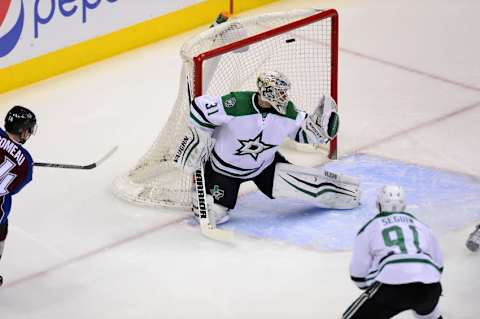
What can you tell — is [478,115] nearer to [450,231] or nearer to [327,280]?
[450,231]

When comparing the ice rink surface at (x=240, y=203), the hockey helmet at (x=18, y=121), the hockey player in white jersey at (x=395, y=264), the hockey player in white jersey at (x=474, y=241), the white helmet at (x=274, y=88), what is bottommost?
the ice rink surface at (x=240, y=203)

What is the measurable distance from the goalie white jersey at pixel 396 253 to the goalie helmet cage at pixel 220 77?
64.7 inches

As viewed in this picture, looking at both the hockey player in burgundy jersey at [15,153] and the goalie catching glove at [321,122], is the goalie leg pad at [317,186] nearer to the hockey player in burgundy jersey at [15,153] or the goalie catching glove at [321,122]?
the goalie catching glove at [321,122]

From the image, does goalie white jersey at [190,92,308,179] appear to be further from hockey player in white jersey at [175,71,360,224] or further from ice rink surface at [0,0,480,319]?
ice rink surface at [0,0,480,319]

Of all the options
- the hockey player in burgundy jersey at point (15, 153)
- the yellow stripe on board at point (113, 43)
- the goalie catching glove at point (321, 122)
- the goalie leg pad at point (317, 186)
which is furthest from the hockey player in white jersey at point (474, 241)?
the yellow stripe on board at point (113, 43)

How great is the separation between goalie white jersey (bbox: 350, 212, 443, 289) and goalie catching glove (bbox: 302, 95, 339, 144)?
1431 mm

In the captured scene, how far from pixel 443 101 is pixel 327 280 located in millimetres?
2228

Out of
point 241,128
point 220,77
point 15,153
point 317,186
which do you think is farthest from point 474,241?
point 15,153

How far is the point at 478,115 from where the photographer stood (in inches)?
302

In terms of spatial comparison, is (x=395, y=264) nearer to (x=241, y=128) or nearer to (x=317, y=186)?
(x=241, y=128)

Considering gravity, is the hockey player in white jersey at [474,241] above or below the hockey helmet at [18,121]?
below

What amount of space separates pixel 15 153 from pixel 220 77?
1512 millimetres

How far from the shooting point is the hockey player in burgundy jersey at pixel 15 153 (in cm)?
555

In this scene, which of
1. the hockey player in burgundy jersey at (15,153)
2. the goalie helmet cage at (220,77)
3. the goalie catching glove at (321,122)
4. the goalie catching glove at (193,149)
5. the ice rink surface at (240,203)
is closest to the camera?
the hockey player in burgundy jersey at (15,153)
